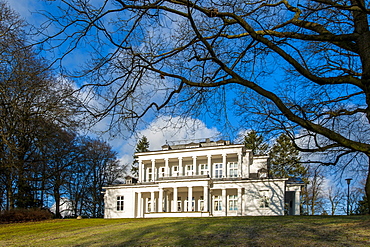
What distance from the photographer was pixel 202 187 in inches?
1668

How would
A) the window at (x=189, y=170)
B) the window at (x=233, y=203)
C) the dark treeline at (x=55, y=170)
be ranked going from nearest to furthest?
the dark treeline at (x=55, y=170), the window at (x=233, y=203), the window at (x=189, y=170)

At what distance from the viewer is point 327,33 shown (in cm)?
764

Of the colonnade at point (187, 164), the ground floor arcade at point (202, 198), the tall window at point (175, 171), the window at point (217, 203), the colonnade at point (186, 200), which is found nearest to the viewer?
the ground floor arcade at point (202, 198)

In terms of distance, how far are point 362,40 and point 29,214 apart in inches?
1107

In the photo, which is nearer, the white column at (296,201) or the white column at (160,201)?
the white column at (296,201)

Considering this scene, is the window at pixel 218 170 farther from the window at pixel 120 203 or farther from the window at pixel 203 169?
the window at pixel 120 203

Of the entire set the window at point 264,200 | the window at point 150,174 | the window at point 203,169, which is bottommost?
the window at point 264,200

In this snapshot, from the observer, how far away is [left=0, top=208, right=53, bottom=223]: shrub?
2652 cm

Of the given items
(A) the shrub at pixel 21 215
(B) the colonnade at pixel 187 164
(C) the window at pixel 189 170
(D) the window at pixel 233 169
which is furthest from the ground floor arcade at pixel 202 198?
(A) the shrub at pixel 21 215

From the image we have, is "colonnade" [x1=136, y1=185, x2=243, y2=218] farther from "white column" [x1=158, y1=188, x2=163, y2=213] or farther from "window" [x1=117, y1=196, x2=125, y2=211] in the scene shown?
"window" [x1=117, y1=196, x2=125, y2=211]

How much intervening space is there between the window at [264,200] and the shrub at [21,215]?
70.9 ft

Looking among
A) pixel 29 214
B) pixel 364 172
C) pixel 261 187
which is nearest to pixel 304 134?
pixel 364 172

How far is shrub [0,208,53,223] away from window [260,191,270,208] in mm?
21598

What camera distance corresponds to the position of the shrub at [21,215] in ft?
87.0
